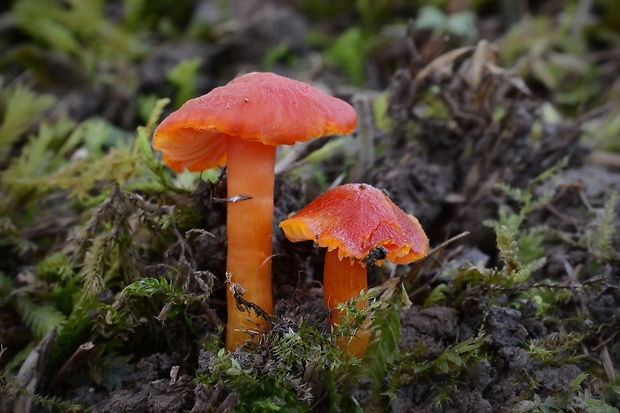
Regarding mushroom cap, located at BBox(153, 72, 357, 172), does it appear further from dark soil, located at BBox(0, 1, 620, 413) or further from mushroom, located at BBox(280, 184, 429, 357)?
dark soil, located at BBox(0, 1, 620, 413)

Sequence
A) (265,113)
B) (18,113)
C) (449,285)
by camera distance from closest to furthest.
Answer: (265,113)
(449,285)
(18,113)

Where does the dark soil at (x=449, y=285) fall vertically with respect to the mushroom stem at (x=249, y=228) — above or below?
below

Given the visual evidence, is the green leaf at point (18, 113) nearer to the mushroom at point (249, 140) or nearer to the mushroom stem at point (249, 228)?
the mushroom at point (249, 140)

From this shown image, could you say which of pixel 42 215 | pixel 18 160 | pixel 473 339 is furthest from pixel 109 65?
pixel 473 339

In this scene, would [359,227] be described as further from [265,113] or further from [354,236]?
[265,113]

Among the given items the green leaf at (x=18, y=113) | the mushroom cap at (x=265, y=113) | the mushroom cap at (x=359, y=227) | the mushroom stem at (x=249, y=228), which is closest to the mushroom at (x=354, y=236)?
the mushroom cap at (x=359, y=227)

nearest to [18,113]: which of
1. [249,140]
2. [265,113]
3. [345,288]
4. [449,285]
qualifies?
[249,140]
